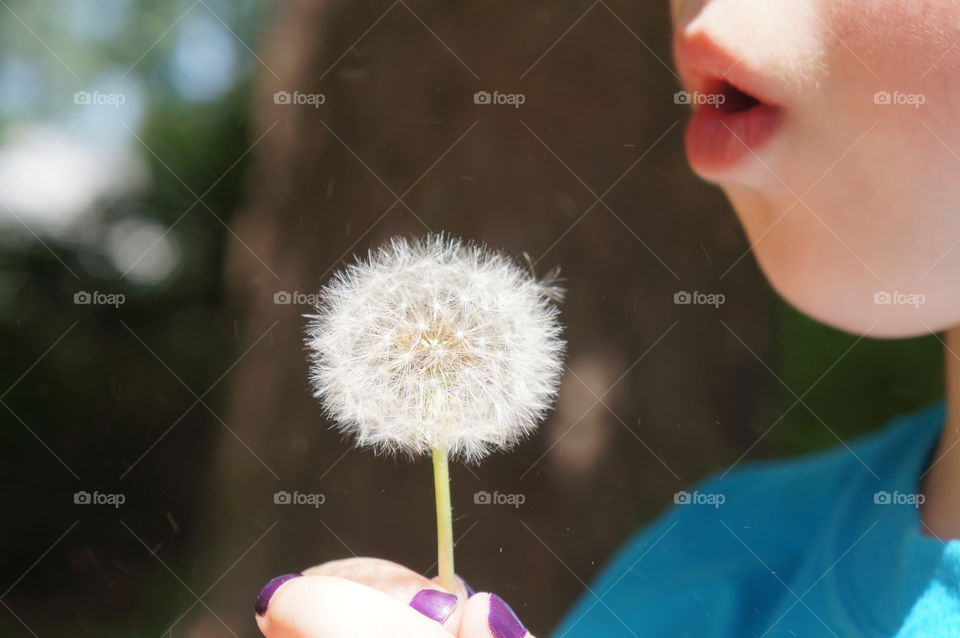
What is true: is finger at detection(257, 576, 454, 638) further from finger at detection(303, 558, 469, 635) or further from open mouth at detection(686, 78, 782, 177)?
open mouth at detection(686, 78, 782, 177)

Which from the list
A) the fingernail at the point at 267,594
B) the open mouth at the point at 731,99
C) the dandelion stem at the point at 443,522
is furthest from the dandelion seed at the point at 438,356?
the open mouth at the point at 731,99

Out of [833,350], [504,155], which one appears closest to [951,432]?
[833,350]

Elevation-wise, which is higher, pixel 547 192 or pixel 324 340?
pixel 547 192

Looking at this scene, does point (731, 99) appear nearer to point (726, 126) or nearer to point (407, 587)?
point (726, 126)

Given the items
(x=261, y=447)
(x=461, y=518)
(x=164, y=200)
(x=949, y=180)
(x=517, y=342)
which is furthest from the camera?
(x=164, y=200)

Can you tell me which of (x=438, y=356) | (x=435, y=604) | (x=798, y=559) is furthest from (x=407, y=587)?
(x=798, y=559)

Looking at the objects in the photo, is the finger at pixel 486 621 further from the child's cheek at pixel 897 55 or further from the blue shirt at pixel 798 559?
the child's cheek at pixel 897 55

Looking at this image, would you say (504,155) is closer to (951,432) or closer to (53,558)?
(951,432)
